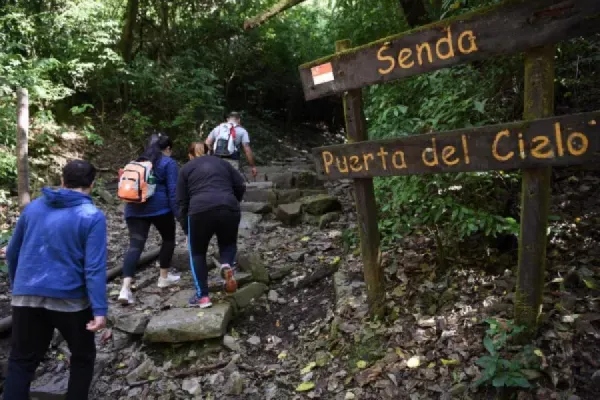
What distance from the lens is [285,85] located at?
Answer: 16609 mm

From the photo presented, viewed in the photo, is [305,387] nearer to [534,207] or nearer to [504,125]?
[534,207]

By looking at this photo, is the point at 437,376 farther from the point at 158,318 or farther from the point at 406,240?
the point at 158,318

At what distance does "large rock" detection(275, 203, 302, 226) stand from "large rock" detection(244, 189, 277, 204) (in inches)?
34.8

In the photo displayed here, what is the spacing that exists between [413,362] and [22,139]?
19.9ft

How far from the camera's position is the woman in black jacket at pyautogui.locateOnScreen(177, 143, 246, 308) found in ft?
13.9

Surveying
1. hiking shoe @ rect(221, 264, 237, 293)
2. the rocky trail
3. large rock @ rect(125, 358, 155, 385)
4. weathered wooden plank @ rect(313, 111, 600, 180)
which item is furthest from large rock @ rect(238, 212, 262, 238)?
weathered wooden plank @ rect(313, 111, 600, 180)

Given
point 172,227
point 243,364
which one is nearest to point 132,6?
point 172,227

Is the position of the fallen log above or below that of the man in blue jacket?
below

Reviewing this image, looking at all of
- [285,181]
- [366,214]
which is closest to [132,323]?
[366,214]

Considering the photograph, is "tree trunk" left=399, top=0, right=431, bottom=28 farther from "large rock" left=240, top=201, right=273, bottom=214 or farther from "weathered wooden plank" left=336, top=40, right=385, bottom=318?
"large rock" left=240, top=201, right=273, bottom=214

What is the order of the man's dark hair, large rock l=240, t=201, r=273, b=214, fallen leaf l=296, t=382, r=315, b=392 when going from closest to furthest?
the man's dark hair, fallen leaf l=296, t=382, r=315, b=392, large rock l=240, t=201, r=273, b=214

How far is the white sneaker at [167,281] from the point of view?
17.6ft

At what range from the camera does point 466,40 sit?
8.54 feet

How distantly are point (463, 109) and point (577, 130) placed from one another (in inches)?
51.9
